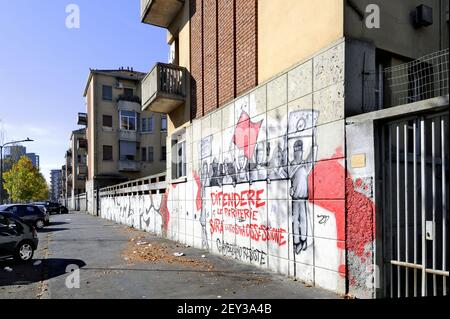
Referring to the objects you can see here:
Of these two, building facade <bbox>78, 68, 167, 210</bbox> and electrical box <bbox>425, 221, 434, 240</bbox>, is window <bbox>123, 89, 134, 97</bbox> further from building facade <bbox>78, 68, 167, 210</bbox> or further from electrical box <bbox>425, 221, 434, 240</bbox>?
electrical box <bbox>425, 221, 434, 240</bbox>

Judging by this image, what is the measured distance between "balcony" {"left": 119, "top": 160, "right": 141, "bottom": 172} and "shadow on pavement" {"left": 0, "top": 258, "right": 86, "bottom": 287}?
3309 cm

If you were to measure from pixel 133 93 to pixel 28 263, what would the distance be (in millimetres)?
37699

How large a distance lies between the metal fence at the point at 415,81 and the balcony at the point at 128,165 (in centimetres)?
3896

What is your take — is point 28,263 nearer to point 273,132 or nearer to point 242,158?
point 242,158

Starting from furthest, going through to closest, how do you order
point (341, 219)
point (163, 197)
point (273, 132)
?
point (163, 197)
point (273, 132)
point (341, 219)

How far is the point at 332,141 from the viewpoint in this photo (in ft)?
21.6

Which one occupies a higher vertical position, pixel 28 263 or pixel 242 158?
pixel 242 158

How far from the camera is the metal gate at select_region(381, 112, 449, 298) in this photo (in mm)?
5043

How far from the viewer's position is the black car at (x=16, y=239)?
1007 cm

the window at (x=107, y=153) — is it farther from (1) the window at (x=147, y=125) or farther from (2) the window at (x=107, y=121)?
(1) the window at (x=147, y=125)

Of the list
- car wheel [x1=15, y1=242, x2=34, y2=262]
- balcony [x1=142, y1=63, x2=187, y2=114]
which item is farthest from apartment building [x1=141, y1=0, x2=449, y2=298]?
A: car wheel [x1=15, y1=242, x2=34, y2=262]

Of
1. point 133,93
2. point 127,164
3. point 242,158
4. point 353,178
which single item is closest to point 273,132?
point 242,158

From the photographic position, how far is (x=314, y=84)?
701cm

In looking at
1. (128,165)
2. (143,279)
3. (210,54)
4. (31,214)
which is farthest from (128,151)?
(143,279)
